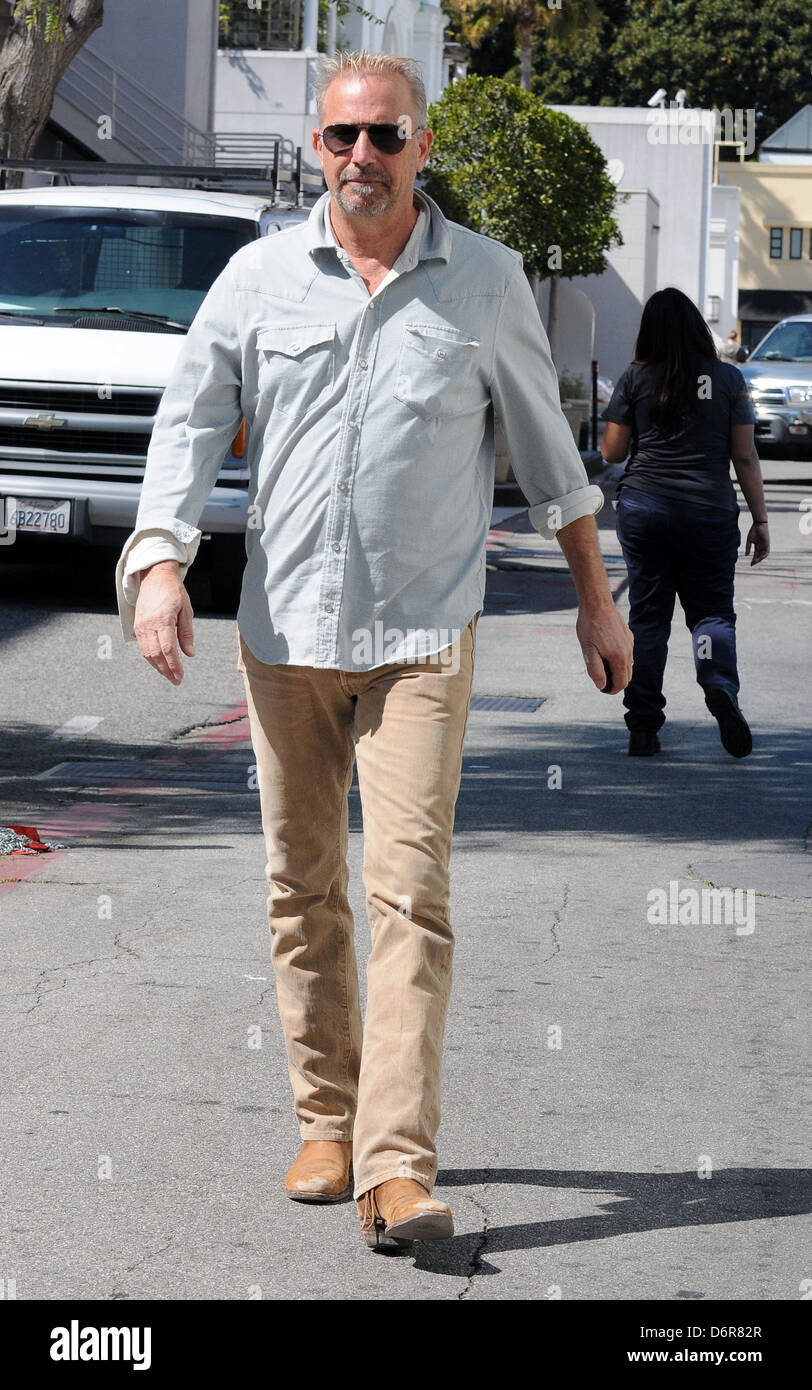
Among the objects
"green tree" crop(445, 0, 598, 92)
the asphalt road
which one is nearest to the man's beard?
the asphalt road

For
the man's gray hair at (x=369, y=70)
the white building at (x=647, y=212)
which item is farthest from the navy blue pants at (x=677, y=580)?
the white building at (x=647, y=212)

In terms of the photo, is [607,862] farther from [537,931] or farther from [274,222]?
[274,222]

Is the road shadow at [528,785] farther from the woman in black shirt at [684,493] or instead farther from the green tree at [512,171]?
the green tree at [512,171]

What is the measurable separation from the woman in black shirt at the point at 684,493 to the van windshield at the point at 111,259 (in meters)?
4.48

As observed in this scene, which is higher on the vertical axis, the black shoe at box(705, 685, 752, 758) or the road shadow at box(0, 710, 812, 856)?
the black shoe at box(705, 685, 752, 758)

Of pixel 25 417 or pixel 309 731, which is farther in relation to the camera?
pixel 25 417

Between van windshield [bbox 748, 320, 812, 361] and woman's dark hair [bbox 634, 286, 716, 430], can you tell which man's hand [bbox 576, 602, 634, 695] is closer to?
woman's dark hair [bbox 634, 286, 716, 430]

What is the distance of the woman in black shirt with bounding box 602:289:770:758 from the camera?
345 inches

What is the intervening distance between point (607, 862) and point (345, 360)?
3.55m

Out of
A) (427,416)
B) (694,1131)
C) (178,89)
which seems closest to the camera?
(427,416)

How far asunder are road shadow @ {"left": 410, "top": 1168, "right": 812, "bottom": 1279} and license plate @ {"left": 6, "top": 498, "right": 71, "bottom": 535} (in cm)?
830

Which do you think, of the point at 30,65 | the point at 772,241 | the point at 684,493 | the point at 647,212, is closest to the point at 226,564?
the point at 684,493
